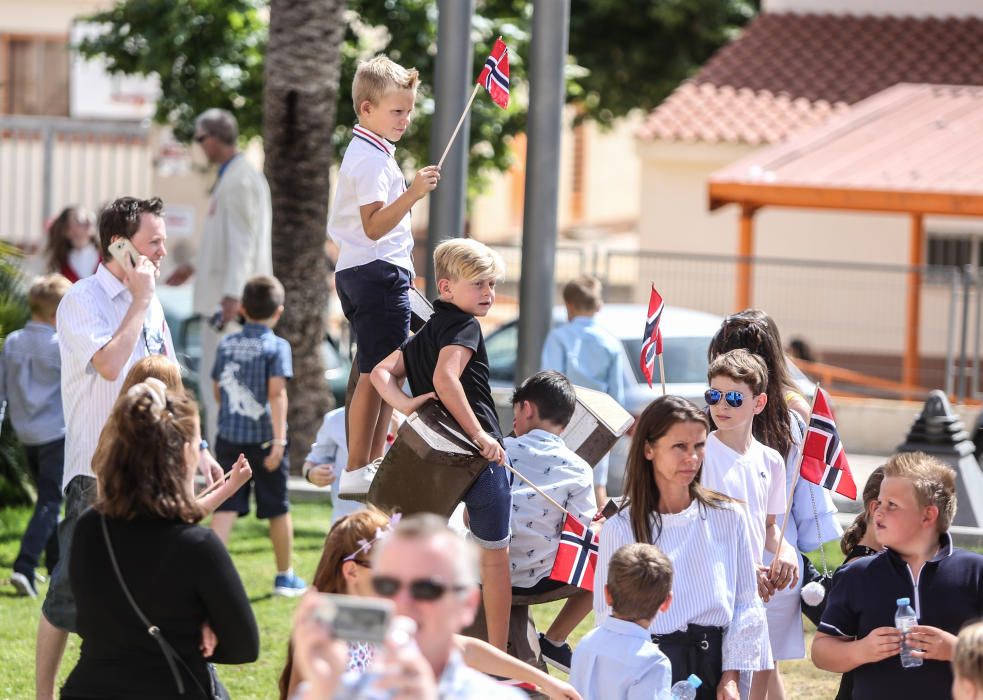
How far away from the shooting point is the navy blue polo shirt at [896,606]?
15.6 feet

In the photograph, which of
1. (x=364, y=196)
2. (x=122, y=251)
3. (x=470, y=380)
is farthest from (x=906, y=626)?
(x=122, y=251)

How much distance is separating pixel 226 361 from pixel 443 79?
6.86ft

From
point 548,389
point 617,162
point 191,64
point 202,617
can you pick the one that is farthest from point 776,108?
point 617,162

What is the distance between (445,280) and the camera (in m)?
5.73

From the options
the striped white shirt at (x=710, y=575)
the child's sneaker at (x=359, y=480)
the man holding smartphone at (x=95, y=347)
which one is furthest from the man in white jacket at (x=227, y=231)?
the striped white shirt at (x=710, y=575)

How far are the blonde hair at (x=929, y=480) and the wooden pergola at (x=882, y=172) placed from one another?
1288 centimetres

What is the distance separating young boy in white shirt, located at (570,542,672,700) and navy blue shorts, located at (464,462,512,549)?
1.34 metres

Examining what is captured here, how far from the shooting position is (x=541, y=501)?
6.36 meters

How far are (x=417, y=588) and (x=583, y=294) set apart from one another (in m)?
7.01

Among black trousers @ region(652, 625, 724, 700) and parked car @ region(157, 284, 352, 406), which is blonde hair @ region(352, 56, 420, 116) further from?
parked car @ region(157, 284, 352, 406)

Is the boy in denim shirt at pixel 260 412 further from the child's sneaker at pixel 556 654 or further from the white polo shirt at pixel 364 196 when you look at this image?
the white polo shirt at pixel 364 196

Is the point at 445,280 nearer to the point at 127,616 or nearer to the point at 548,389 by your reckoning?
the point at 548,389

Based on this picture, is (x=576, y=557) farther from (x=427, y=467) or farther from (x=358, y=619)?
(x=358, y=619)

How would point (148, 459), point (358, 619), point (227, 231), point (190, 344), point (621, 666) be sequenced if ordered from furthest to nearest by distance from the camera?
1. point (190, 344)
2. point (227, 231)
3. point (621, 666)
4. point (148, 459)
5. point (358, 619)
